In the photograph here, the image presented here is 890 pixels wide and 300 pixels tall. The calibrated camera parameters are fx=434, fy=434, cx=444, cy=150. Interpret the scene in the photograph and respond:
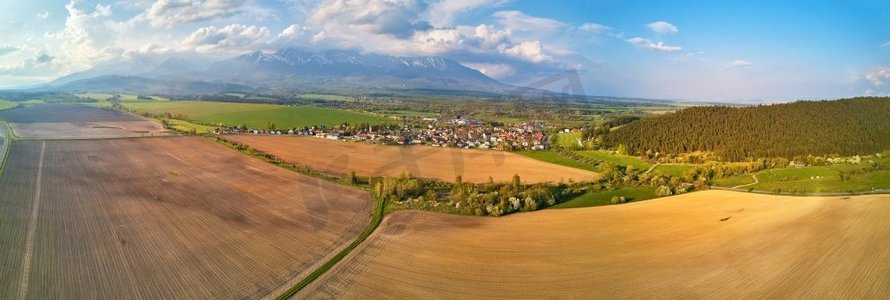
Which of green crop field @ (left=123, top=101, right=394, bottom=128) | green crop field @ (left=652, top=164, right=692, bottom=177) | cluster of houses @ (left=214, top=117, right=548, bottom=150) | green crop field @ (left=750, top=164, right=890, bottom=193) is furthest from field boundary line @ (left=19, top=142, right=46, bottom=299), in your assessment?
green crop field @ (left=123, top=101, right=394, bottom=128)

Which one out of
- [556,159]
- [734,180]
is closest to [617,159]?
[556,159]

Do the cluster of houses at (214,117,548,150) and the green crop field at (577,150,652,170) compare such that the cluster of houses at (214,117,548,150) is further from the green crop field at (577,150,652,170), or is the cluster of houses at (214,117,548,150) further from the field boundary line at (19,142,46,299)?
the field boundary line at (19,142,46,299)

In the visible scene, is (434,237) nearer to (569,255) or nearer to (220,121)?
(569,255)

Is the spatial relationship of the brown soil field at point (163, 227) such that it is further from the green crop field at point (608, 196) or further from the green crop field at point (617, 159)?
the green crop field at point (617, 159)

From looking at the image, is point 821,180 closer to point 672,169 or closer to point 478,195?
point 672,169

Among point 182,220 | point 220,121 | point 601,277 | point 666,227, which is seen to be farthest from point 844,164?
point 220,121

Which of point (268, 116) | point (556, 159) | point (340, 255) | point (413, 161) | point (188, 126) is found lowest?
point (340, 255)
